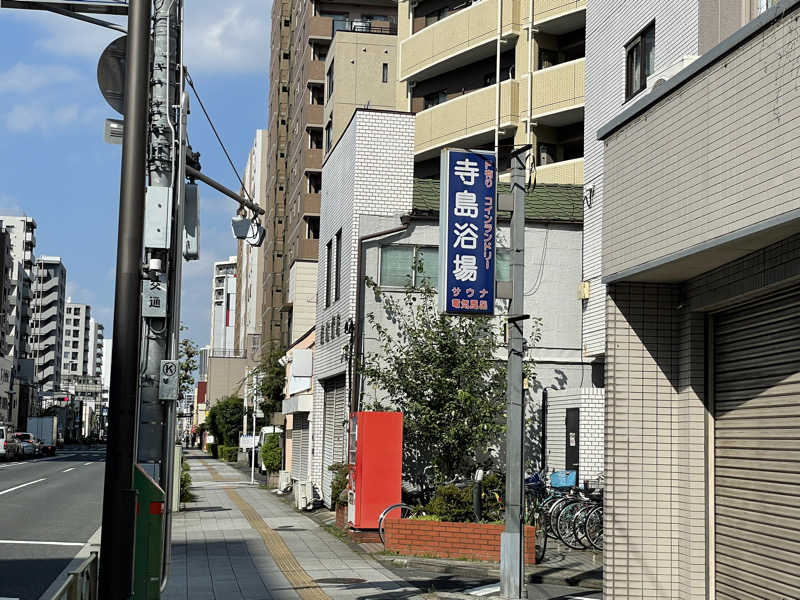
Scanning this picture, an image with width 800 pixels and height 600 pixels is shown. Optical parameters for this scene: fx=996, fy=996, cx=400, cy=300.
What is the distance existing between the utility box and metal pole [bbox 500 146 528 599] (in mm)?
5169

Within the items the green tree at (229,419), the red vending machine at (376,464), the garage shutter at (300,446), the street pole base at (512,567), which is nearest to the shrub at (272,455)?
the garage shutter at (300,446)

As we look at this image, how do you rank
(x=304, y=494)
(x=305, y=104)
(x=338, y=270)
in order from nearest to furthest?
(x=338, y=270) < (x=304, y=494) < (x=305, y=104)

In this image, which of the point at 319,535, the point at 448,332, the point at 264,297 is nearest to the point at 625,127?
the point at 448,332

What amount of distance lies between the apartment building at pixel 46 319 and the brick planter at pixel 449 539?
140542 mm

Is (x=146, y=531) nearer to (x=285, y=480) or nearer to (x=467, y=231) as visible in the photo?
(x=467, y=231)

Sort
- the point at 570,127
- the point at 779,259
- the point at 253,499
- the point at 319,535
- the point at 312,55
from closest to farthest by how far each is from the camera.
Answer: the point at 779,259
the point at 319,535
the point at 253,499
the point at 570,127
the point at 312,55

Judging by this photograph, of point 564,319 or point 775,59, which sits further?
point 564,319

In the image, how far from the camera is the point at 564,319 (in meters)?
22.0

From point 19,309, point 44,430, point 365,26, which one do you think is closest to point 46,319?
point 19,309

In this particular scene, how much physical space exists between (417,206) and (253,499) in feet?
38.7

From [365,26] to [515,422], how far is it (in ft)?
157

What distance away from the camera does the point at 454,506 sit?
1620cm

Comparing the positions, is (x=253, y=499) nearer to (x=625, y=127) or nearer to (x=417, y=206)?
(x=417, y=206)

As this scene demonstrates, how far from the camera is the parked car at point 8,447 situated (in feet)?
196
